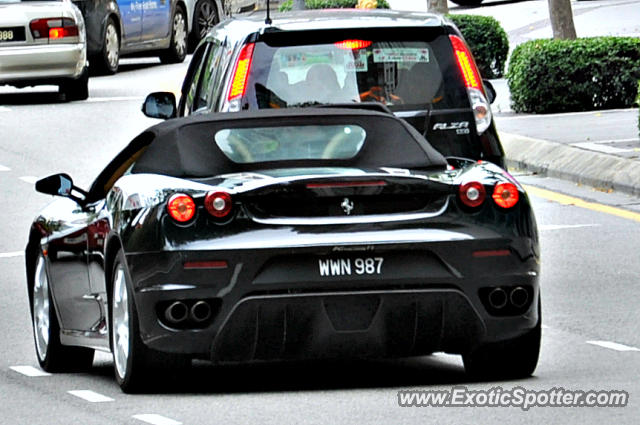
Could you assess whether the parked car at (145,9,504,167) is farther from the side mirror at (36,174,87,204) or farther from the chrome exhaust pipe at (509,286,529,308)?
the chrome exhaust pipe at (509,286,529,308)

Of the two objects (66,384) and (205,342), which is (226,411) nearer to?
(205,342)

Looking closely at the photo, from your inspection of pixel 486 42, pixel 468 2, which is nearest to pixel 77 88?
pixel 486 42

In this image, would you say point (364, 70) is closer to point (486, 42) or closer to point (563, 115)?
point (563, 115)

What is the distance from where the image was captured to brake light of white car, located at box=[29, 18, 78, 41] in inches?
1025

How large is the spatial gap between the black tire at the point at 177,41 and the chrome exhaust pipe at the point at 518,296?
2341 cm

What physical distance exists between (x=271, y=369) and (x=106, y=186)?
120 centimetres

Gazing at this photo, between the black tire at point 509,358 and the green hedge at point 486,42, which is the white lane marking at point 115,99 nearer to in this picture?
the green hedge at point 486,42

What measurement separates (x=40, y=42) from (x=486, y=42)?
6.07 meters

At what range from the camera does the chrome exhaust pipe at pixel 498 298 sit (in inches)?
350

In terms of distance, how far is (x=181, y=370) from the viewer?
29.5ft

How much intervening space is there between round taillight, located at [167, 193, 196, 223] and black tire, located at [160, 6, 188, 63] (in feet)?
76.8

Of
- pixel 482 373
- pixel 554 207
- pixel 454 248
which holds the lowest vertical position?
pixel 554 207

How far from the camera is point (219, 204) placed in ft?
28.6

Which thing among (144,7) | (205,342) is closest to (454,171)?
(205,342)
